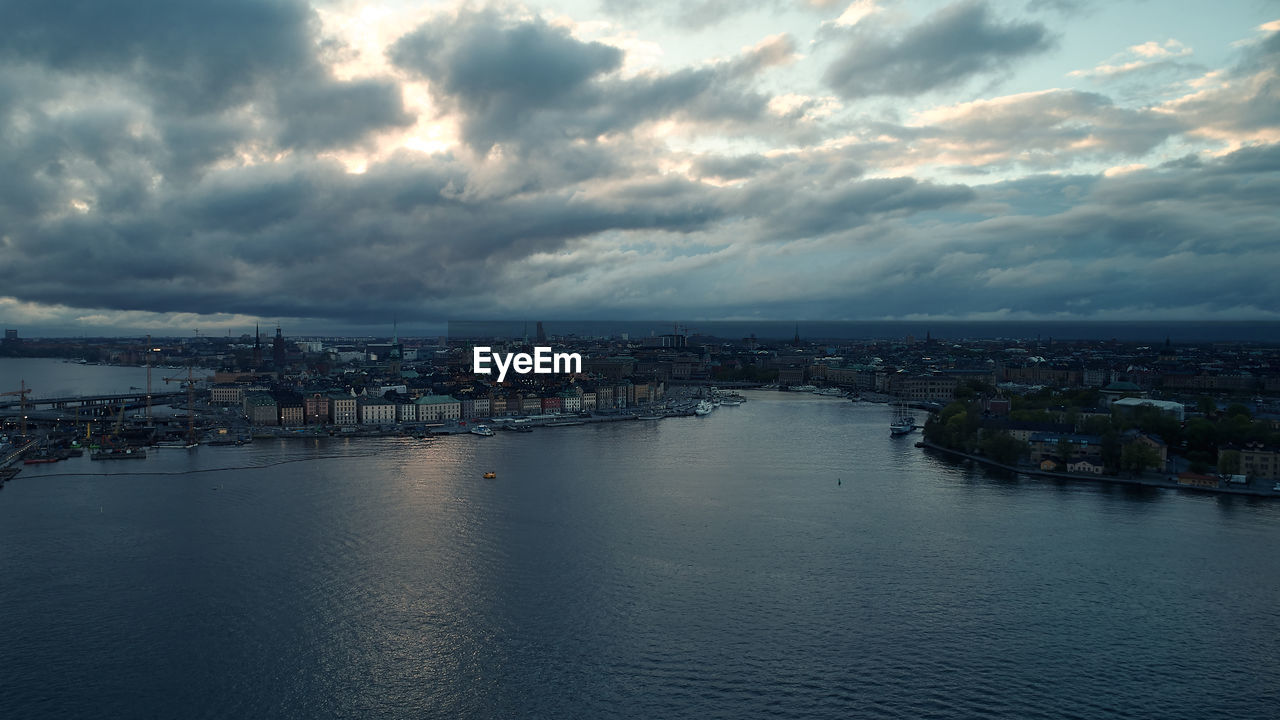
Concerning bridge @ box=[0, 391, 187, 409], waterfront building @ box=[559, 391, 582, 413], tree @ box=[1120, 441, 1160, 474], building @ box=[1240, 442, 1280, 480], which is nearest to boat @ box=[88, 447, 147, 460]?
bridge @ box=[0, 391, 187, 409]

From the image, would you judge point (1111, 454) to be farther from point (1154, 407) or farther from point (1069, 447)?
point (1154, 407)

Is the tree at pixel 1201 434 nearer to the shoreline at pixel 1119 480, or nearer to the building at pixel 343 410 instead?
the shoreline at pixel 1119 480

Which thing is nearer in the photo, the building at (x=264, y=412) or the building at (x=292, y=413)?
the building at (x=264, y=412)

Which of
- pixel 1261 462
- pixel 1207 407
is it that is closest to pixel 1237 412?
pixel 1207 407

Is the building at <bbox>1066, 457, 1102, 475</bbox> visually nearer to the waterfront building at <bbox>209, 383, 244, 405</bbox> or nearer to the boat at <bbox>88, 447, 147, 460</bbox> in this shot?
the boat at <bbox>88, 447, 147, 460</bbox>

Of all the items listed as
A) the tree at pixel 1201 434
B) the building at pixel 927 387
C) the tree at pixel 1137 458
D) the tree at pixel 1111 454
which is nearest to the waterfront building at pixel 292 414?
the tree at pixel 1111 454

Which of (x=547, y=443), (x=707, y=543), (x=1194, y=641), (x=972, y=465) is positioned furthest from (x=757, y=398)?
(x=1194, y=641)
